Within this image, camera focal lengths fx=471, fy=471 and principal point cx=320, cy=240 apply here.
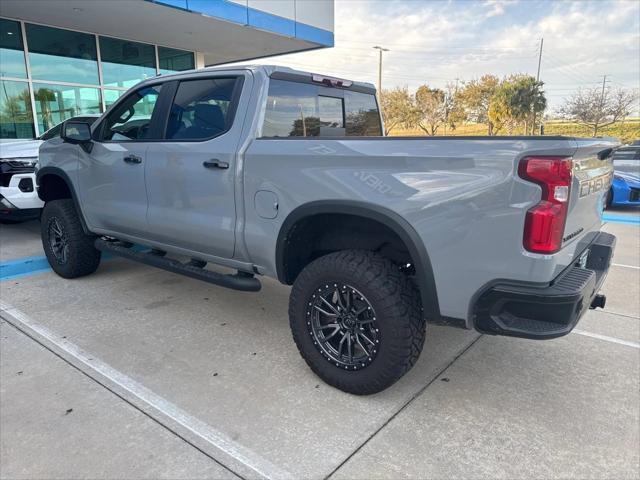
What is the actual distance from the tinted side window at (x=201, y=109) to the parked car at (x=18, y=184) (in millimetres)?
3641

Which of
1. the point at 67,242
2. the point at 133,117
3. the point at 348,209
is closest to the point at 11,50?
the point at 67,242

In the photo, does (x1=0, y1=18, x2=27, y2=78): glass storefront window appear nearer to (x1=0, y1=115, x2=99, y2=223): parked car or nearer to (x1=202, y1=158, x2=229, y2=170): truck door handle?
(x1=0, y1=115, x2=99, y2=223): parked car

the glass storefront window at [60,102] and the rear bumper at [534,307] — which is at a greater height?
the glass storefront window at [60,102]

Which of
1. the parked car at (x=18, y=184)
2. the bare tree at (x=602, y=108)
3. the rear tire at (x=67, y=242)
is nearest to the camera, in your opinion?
the rear tire at (x=67, y=242)

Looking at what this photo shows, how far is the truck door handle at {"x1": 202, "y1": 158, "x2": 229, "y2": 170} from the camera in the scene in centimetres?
320

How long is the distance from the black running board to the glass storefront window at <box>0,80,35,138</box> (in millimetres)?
9189

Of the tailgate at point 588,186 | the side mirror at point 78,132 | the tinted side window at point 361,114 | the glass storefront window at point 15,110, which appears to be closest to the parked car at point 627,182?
the tinted side window at point 361,114

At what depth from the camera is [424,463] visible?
230cm

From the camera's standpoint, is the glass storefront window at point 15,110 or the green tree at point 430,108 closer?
the glass storefront window at point 15,110

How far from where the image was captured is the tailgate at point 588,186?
230 centimetres

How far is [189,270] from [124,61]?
12.3 m

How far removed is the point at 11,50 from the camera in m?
11.3

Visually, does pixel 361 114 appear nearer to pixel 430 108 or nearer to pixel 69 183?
pixel 69 183

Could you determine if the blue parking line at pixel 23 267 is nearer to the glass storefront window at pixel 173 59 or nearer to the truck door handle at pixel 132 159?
the truck door handle at pixel 132 159
